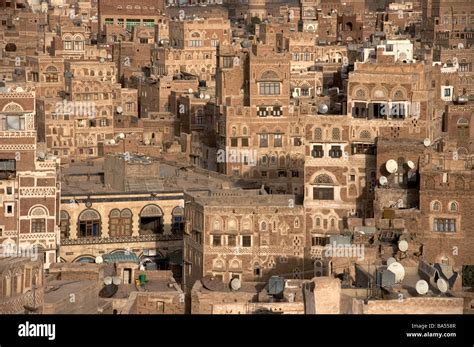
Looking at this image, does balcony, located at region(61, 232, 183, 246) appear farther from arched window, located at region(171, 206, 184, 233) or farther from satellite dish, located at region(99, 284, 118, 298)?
satellite dish, located at region(99, 284, 118, 298)

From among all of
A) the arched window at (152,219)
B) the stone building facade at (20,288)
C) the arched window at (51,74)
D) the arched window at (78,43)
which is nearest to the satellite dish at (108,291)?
the stone building facade at (20,288)

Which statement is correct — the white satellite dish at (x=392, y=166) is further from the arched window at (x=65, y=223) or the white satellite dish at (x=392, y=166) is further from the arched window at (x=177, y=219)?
the arched window at (x=65, y=223)

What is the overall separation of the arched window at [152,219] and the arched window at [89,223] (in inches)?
63.0

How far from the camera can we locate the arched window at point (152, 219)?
60.2 metres

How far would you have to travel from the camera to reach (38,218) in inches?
2130

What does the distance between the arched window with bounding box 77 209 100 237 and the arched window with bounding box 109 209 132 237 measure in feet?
1.61

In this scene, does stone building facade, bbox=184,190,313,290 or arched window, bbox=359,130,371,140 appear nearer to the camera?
stone building facade, bbox=184,190,313,290

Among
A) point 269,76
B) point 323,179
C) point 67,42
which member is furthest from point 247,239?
point 67,42

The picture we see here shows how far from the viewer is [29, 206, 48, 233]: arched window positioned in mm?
54031

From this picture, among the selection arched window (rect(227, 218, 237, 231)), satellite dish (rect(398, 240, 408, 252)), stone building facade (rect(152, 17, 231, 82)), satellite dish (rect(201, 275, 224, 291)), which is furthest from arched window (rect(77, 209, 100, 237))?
stone building facade (rect(152, 17, 231, 82))

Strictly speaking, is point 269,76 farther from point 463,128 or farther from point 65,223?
point 65,223

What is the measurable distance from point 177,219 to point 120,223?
2034 mm
